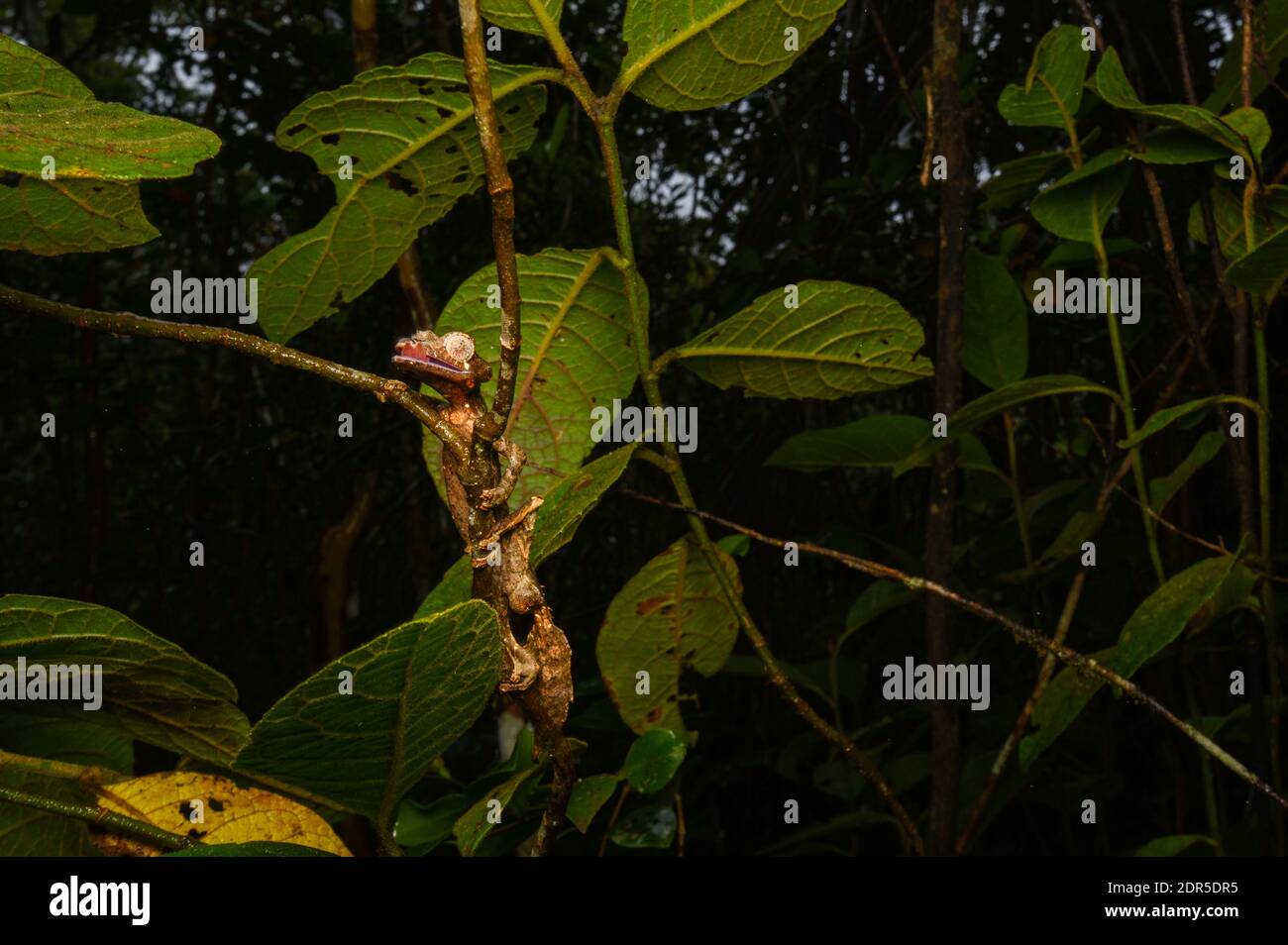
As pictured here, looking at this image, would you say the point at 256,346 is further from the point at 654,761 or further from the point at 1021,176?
the point at 1021,176

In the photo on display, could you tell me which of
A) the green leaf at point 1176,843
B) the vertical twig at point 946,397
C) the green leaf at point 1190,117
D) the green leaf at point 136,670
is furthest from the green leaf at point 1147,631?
the green leaf at point 136,670

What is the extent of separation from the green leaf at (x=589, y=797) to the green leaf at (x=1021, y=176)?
61 cm

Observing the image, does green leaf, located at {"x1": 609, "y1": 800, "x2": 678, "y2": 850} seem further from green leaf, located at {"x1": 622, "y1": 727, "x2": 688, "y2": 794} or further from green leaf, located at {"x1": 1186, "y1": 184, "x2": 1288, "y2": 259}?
green leaf, located at {"x1": 1186, "y1": 184, "x2": 1288, "y2": 259}

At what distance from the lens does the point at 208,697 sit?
511mm

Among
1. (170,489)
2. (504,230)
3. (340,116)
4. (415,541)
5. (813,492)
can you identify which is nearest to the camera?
(504,230)

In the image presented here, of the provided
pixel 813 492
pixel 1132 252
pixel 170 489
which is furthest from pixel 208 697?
pixel 170 489

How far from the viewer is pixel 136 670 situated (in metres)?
0.49

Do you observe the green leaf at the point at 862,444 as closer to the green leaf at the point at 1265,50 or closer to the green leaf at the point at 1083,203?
the green leaf at the point at 1083,203

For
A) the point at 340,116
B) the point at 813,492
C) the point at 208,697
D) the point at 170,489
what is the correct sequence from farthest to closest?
the point at 170,489
the point at 813,492
the point at 340,116
the point at 208,697

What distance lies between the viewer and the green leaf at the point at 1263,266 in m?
0.64

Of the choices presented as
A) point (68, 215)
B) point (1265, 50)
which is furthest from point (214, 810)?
point (1265, 50)

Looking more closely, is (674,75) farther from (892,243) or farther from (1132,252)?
(892,243)
